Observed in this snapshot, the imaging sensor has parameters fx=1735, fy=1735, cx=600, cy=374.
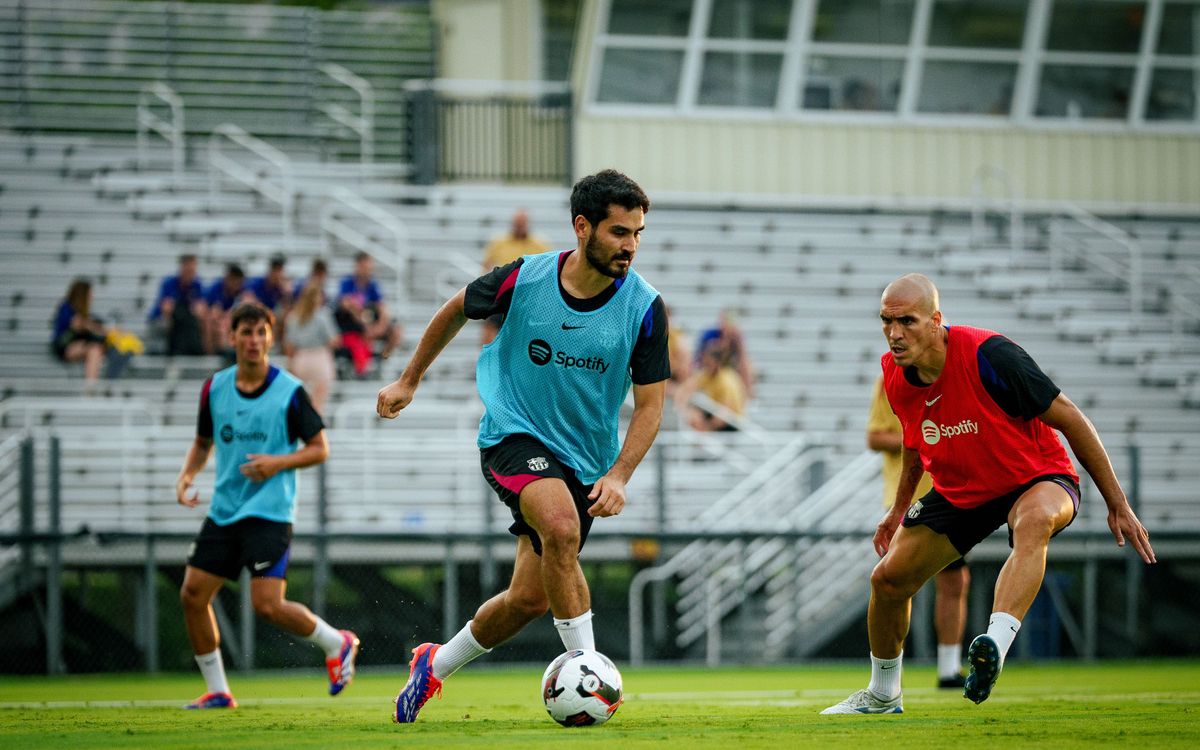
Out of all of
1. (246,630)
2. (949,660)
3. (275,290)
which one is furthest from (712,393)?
(949,660)

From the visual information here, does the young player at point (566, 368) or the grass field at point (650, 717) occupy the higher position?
the young player at point (566, 368)

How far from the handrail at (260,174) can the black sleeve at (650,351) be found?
587 inches

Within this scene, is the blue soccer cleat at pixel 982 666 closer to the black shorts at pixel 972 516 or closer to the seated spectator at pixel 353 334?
the black shorts at pixel 972 516

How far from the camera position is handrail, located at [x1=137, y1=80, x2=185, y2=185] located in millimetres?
23456

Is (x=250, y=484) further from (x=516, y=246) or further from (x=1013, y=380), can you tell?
(x=516, y=246)

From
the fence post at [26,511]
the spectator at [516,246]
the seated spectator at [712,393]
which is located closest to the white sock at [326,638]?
the fence post at [26,511]

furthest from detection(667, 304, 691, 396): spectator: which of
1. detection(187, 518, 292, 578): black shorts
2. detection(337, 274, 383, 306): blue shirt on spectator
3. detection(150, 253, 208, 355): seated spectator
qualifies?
detection(187, 518, 292, 578): black shorts

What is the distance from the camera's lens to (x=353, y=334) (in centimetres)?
1853

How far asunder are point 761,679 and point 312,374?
5653 mm

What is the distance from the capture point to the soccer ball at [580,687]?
702cm

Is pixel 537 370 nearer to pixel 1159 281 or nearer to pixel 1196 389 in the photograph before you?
pixel 1196 389

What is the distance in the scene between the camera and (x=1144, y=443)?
1759cm

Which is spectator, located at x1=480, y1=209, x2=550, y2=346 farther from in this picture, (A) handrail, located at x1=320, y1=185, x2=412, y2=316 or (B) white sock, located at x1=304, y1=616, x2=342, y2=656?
(B) white sock, located at x1=304, y1=616, x2=342, y2=656

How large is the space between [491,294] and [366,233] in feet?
51.4
